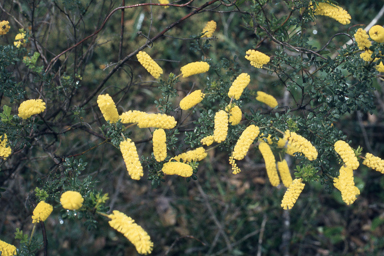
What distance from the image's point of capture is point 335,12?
1993 millimetres

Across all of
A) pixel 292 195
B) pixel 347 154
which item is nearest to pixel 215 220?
pixel 292 195

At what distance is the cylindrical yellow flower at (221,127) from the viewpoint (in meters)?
1.77

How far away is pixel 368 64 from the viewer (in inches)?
73.6

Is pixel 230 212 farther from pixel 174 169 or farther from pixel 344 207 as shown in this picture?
pixel 174 169

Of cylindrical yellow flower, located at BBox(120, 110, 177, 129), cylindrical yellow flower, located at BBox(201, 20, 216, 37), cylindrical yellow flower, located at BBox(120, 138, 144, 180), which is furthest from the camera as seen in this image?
cylindrical yellow flower, located at BBox(201, 20, 216, 37)

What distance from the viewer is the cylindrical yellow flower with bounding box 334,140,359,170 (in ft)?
5.60

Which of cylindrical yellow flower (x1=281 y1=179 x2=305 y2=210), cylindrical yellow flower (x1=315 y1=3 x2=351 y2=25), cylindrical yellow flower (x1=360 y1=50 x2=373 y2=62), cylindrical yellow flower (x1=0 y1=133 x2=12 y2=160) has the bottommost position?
cylindrical yellow flower (x1=281 y1=179 x2=305 y2=210)

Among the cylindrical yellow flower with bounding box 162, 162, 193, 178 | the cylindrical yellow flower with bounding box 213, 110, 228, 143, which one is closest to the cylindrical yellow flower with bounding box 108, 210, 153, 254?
the cylindrical yellow flower with bounding box 162, 162, 193, 178

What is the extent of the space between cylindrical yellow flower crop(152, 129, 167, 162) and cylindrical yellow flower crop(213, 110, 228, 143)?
32 centimetres

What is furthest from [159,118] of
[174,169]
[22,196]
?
[22,196]

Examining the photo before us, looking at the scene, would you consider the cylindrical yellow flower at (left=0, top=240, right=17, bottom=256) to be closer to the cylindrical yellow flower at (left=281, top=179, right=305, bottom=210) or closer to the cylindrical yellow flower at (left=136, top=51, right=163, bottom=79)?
the cylindrical yellow flower at (left=136, top=51, right=163, bottom=79)

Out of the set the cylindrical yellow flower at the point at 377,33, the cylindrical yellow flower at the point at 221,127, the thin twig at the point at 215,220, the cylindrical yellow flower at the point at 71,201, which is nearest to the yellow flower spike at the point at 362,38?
the cylindrical yellow flower at the point at 377,33

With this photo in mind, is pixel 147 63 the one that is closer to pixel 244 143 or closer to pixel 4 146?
pixel 244 143

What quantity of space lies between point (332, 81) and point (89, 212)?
1.80 m
